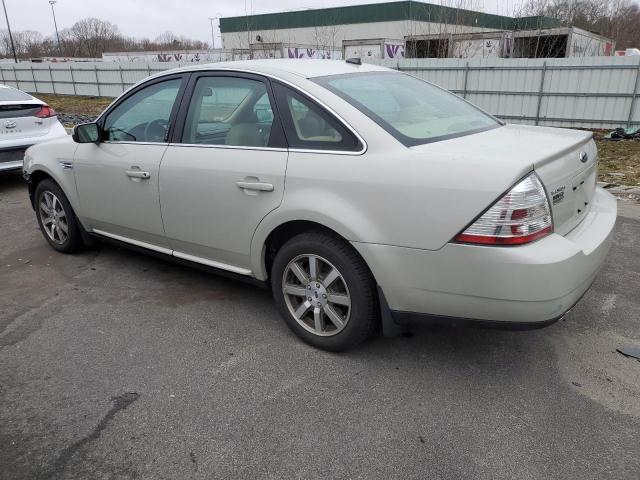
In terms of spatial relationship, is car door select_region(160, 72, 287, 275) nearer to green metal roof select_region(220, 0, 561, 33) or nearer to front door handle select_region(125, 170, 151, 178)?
front door handle select_region(125, 170, 151, 178)

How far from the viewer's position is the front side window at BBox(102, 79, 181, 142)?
377 cm

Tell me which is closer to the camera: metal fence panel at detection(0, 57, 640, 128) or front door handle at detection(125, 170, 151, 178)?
front door handle at detection(125, 170, 151, 178)

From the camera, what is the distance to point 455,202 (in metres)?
2.40

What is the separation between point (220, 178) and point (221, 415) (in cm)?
142

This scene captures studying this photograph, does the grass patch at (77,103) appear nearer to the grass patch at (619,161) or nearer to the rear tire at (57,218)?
the rear tire at (57,218)

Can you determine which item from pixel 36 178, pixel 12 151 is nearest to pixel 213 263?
pixel 36 178

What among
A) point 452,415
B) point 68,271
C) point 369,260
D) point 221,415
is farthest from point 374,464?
point 68,271

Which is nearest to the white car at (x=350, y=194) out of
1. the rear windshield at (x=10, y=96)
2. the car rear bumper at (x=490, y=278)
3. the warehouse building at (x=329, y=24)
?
the car rear bumper at (x=490, y=278)

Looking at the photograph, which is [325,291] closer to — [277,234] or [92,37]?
[277,234]

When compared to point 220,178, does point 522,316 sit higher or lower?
lower

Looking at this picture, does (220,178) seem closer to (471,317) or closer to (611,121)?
(471,317)

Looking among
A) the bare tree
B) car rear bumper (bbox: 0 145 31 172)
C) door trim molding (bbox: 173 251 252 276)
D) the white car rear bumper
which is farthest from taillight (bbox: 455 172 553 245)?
the bare tree

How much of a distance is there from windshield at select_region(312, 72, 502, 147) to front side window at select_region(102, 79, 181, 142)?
1256 mm

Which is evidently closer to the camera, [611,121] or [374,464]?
[374,464]
